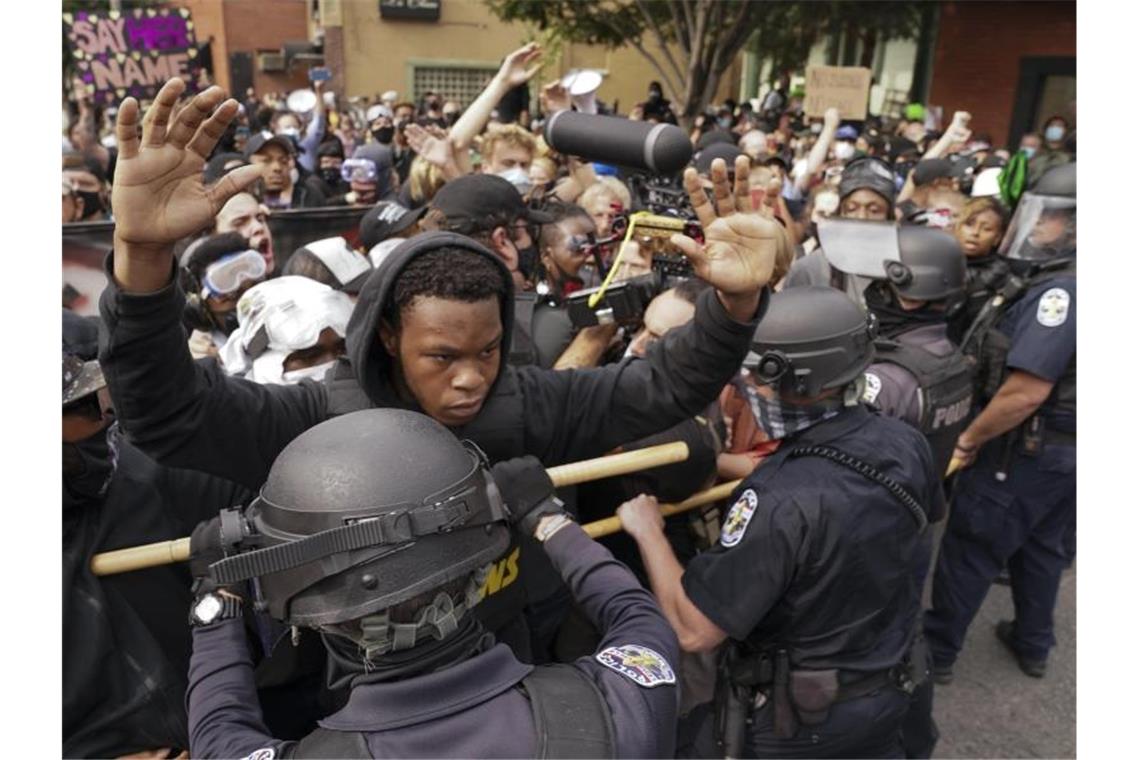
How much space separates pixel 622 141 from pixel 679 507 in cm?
124

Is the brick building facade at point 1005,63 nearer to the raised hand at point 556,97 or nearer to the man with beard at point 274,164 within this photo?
the raised hand at point 556,97

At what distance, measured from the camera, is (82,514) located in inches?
73.2

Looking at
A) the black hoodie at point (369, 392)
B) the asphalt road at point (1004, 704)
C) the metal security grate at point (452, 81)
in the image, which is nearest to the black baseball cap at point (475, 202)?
the black hoodie at point (369, 392)

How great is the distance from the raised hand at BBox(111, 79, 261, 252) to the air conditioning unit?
30662mm

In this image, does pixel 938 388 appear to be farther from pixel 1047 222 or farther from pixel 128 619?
pixel 128 619

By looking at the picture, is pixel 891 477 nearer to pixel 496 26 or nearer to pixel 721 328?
pixel 721 328

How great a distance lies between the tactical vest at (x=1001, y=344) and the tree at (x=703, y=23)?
1421 cm

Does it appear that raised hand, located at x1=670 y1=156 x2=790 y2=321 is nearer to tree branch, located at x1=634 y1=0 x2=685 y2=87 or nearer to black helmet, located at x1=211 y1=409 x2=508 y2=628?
black helmet, located at x1=211 y1=409 x2=508 y2=628

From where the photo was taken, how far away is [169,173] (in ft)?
4.81

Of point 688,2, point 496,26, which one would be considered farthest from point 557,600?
point 496,26

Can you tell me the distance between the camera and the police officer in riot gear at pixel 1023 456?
3482 millimetres

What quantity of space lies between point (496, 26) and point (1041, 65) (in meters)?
16.4

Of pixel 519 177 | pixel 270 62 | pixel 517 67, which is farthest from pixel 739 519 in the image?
pixel 270 62

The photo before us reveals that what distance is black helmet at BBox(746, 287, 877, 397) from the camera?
2186mm
